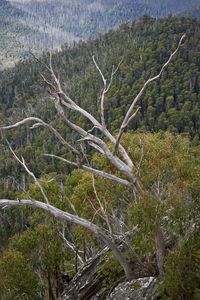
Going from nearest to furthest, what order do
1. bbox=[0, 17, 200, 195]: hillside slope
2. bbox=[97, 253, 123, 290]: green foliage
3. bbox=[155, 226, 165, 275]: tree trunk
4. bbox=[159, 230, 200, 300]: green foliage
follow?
bbox=[159, 230, 200, 300]: green foliage < bbox=[155, 226, 165, 275]: tree trunk < bbox=[97, 253, 123, 290]: green foliage < bbox=[0, 17, 200, 195]: hillside slope

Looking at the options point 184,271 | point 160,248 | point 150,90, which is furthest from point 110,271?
point 150,90

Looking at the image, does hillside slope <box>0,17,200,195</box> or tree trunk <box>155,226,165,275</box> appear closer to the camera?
tree trunk <box>155,226,165,275</box>

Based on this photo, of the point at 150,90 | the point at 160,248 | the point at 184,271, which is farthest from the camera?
the point at 150,90

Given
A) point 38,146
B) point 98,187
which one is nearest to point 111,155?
point 98,187

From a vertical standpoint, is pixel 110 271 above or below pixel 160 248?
below

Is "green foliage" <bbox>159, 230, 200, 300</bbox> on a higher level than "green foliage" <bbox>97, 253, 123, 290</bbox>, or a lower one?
higher

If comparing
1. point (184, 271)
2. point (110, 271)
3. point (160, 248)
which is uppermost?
point (184, 271)

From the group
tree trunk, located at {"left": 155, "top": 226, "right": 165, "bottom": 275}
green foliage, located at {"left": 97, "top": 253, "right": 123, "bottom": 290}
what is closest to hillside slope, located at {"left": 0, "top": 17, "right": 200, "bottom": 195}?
green foliage, located at {"left": 97, "top": 253, "right": 123, "bottom": 290}

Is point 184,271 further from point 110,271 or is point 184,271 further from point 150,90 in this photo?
point 150,90

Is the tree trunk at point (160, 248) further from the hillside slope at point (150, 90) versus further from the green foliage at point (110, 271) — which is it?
the hillside slope at point (150, 90)

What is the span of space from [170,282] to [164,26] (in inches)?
7689

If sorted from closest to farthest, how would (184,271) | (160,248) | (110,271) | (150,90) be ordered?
(184,271) → (160,248) → (110,271) → (150,90)

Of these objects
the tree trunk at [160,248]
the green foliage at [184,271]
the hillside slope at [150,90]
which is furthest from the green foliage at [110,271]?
the hillside slope at [150,90]

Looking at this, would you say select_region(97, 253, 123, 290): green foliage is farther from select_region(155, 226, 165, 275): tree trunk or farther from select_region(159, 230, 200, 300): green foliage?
select_region(159, 230, 200, 300): green foliage
